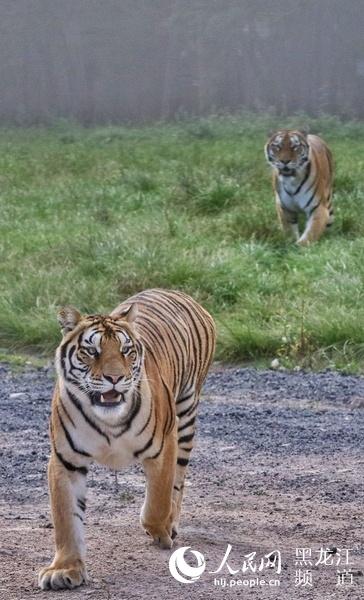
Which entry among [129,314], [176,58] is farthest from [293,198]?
[129,314]

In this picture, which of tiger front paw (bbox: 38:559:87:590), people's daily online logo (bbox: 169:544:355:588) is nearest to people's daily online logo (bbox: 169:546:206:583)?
people's daily online logo (bbox: 169:544:355:588)

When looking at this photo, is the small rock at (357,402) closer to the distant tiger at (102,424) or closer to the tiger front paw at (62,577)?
the distant tiger at (102,424)

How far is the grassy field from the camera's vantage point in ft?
23.7

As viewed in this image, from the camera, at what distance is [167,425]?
3.83 meters

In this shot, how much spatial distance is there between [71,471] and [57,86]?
1284 cm

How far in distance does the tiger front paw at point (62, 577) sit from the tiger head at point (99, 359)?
40 cm

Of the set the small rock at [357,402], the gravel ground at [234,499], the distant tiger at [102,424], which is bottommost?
the small rock at [357,402]

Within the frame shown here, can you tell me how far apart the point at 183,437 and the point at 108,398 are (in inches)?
30.4

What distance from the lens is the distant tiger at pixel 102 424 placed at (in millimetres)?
3551

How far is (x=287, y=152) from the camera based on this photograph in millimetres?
10844

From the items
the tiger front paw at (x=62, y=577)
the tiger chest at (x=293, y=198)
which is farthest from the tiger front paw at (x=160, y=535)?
the tiger chest at (x=293, y=198)

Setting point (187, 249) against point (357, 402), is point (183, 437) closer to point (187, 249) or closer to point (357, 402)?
point (357, 402)

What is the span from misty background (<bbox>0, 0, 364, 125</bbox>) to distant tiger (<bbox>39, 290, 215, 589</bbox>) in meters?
12.0

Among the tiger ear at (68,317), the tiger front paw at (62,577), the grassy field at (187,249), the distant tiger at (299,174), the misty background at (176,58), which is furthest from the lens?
the misty background at (176,58)
